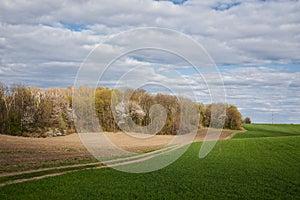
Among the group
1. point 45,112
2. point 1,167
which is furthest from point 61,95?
point 1,167

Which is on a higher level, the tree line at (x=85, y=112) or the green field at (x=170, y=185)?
the tree line at (x=85, y=112)

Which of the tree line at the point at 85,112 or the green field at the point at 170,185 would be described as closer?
the green field at the point at 170,185

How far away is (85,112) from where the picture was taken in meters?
83.9

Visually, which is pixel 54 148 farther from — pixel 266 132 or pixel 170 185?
pixel 266 132

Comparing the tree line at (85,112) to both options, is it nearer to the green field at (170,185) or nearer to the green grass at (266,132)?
the green grass at (266,132)

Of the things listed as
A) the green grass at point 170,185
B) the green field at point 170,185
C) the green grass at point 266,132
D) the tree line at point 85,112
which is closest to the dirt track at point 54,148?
the tree line at point 85,112

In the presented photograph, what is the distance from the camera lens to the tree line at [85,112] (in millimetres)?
81625

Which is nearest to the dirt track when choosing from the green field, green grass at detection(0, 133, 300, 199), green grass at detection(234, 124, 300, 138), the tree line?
the tree line

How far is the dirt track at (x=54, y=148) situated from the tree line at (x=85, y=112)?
3.61 metres

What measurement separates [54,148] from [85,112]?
29.8 metres

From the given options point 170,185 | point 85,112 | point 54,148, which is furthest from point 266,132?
point 170,185

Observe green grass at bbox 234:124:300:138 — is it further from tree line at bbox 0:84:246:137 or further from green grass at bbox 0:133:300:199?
green grass at bbox 0:133:300:199

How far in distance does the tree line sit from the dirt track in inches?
142

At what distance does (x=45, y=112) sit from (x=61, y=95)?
12123 mm
